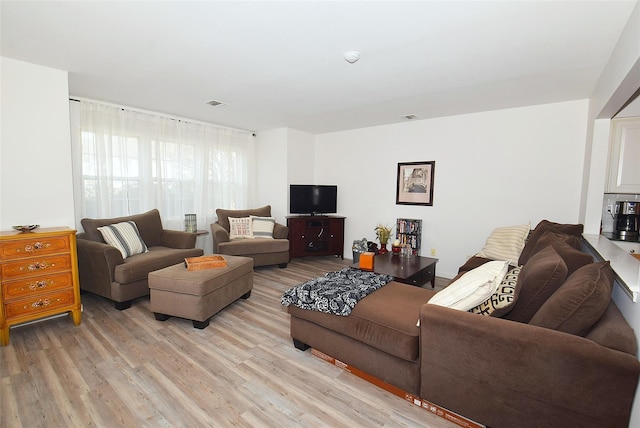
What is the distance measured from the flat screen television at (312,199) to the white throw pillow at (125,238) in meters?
2.43

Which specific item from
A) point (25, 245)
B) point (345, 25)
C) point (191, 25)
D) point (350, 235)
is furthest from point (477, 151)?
point (25, 245)

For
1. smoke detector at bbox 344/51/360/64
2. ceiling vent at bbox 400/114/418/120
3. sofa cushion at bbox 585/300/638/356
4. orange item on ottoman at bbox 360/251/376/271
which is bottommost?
orange item on ottoman at bbox 360/251/376/271

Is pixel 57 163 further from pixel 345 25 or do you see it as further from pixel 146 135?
pixel 345 25

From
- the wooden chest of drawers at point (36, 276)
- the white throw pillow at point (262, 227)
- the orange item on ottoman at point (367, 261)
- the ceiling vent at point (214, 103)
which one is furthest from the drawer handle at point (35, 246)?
the orange item on ottoman at point (367, 261)

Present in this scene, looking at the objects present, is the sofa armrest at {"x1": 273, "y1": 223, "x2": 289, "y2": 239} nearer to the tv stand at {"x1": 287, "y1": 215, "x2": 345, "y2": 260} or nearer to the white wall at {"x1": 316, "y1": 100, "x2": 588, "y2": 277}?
the tv stand at {"x1": 287, "y1": 215, "x2": 345, "y2": 260}

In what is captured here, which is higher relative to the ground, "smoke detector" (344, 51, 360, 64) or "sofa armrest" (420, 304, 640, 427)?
"smoke detector" (344, 51, 360, 64)

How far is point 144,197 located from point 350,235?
133 inches

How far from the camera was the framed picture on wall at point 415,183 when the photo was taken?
4.31 metres

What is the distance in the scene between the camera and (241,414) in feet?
5.35

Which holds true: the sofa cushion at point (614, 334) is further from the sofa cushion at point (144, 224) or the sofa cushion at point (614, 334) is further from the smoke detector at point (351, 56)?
the sofa cushion at point (144, 224)

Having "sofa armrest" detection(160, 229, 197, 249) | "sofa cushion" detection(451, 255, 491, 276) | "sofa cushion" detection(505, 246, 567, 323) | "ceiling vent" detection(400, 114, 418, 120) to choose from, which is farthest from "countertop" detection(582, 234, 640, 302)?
"sofa armrest" detection(160, 229, 197, 249)

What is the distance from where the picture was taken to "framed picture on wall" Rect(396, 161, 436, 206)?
14.1 ft

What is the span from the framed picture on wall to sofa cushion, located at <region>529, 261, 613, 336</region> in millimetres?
3061

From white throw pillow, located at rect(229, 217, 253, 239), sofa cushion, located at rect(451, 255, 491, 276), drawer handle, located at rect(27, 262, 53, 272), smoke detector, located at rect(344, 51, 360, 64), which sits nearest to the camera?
smoke detector, located at rect(344, 51, 360, 64)
